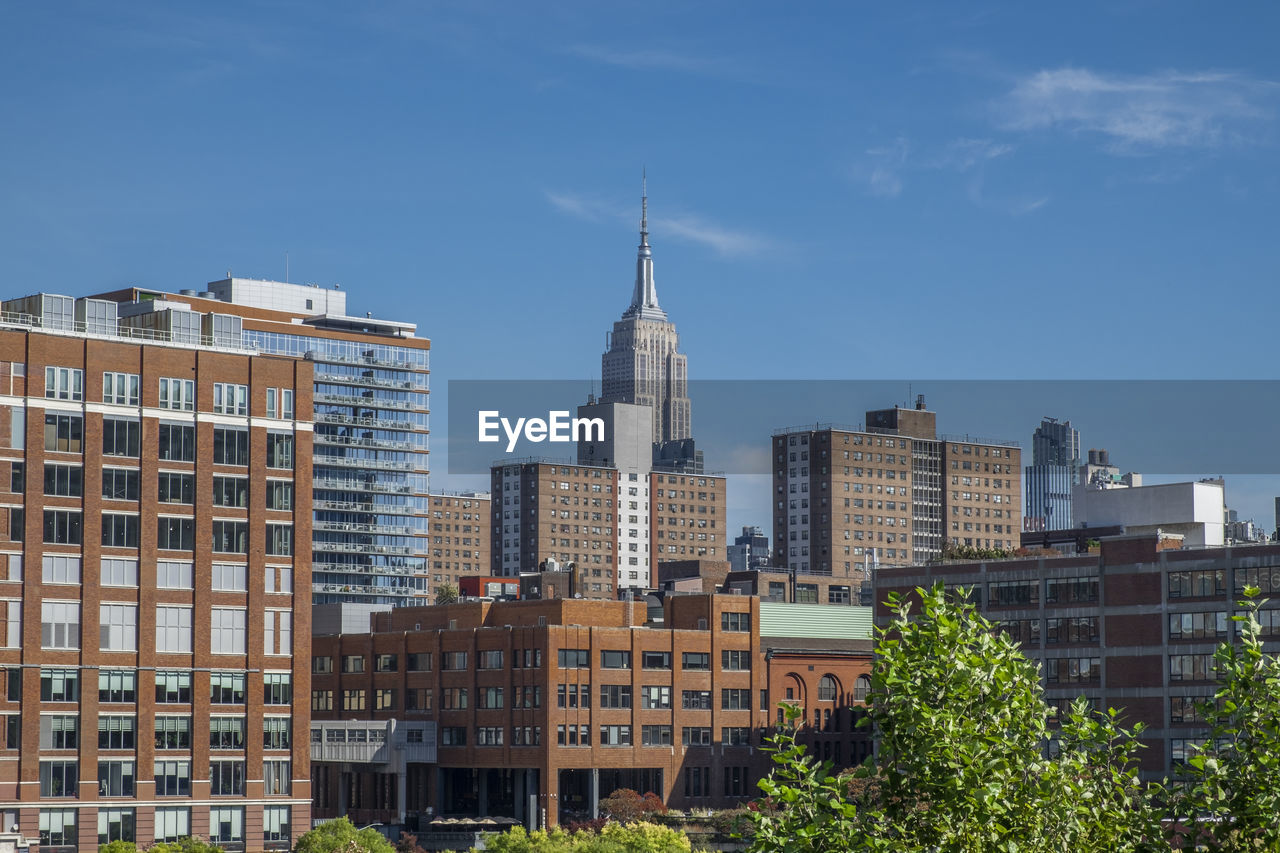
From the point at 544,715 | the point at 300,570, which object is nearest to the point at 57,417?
the point at 300,570

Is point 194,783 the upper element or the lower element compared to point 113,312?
lower

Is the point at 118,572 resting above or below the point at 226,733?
above

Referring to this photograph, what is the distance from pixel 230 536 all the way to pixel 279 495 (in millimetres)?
4433

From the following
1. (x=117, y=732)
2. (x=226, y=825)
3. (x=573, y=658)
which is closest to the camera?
(x=117, y=732)

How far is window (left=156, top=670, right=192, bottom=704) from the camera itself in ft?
375

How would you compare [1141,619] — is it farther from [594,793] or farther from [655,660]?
[594,793]

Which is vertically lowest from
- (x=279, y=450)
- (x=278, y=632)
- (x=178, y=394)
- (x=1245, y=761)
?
(x=278, y=632)

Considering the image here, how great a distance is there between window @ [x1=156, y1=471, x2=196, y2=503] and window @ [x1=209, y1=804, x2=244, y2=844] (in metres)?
20.1

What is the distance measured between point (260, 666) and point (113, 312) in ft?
84.7

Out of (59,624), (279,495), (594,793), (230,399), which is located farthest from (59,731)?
(594,793)

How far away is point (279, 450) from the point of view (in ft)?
397

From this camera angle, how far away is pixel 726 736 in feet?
518

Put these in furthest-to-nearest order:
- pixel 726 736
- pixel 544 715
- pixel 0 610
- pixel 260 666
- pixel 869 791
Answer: pixel 726 736, pixel 544 715, pixel 260 666, pixel 0 610, pixel 869 791

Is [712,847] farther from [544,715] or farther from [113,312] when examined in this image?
[113,312]
